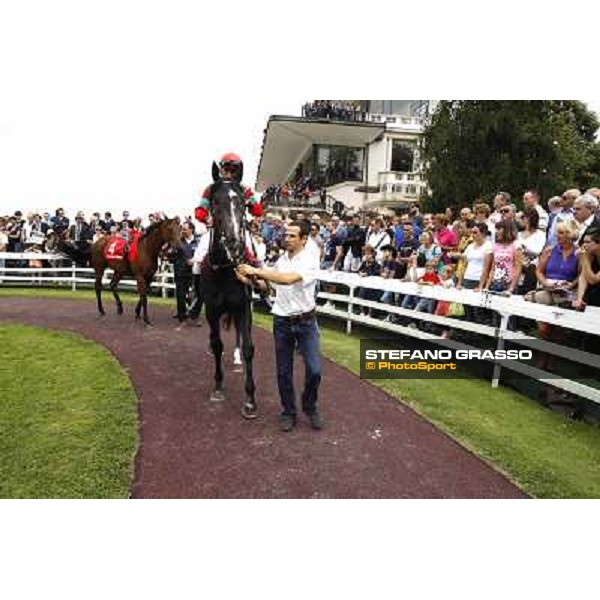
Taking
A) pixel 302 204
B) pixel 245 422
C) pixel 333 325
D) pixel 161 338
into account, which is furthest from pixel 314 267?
pixel 302 204

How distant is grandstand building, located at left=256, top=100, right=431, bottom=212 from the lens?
25359 mm

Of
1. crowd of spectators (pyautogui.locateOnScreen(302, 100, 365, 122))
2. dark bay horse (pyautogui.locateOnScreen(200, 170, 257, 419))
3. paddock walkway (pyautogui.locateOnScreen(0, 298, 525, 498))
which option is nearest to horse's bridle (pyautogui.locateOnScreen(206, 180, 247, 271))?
dark bay horse (pyautogui.locateOnScreen(200, 170, 257, 419))

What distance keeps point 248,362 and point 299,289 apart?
1.21 m

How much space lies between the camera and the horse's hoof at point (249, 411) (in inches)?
205

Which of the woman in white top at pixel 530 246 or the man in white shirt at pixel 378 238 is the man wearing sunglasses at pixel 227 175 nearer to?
the woman in white top at pixel 530 246

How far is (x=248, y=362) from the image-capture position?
5516mm

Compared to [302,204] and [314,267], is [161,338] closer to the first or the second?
[314,267]

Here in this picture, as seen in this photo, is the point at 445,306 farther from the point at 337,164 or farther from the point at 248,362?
the point at 337,164

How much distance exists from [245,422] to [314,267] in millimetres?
1765

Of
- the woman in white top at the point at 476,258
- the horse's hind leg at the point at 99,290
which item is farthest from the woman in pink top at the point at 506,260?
the horse's hind leg at the point at 99,290

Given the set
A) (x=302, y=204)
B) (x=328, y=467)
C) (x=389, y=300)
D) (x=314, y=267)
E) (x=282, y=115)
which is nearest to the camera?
(x=328, y=467)

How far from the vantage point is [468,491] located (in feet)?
12.8

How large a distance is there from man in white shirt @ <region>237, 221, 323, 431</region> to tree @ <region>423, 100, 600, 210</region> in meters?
13.7

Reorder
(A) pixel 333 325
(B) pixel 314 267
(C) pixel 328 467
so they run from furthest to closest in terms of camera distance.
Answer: (A) pixel 333 325 → (B) pixel 314 267 → (C) pixel 328 467
